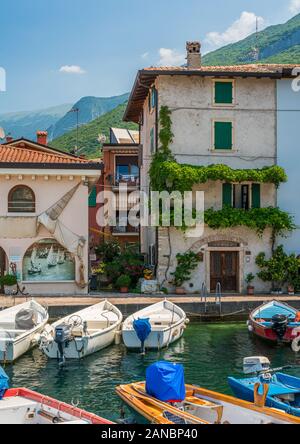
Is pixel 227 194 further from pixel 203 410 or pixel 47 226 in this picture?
pixel 203 410

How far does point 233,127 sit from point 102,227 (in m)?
22.3

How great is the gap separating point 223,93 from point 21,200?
1203 cm

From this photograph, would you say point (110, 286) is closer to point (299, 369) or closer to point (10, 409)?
point (299, 369)

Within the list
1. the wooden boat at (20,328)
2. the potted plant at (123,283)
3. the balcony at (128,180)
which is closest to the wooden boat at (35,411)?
the wooden boat at (20,328)

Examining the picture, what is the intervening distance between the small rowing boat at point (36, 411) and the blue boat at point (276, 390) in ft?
14.5

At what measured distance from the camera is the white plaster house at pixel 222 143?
36.9 meters

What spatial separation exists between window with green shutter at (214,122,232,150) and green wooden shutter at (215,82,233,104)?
1226 millimetres

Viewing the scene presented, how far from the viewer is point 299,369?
22.7 m

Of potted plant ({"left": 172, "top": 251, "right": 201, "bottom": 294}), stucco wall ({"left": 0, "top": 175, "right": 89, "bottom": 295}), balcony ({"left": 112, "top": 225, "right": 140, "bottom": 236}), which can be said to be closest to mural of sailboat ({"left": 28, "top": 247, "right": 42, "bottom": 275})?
stucco wall ({"left": 0, "top": 175, "right": 89, "bottom": 295})

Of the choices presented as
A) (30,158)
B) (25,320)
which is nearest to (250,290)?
(30,158)

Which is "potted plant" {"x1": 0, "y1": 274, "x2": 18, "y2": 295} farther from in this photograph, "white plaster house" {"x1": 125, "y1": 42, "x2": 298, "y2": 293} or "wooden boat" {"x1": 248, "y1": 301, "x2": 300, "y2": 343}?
"wooden boat" {"x1": 248, "y1": 301, "x2": 300, "y2": 343}

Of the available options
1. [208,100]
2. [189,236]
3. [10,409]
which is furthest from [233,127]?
[10,409]

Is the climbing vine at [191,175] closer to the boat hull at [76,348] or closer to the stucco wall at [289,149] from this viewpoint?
the stucco wall at [289,149]

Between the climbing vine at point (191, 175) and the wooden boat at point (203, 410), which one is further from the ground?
the climbing vine at point (191, 175)
